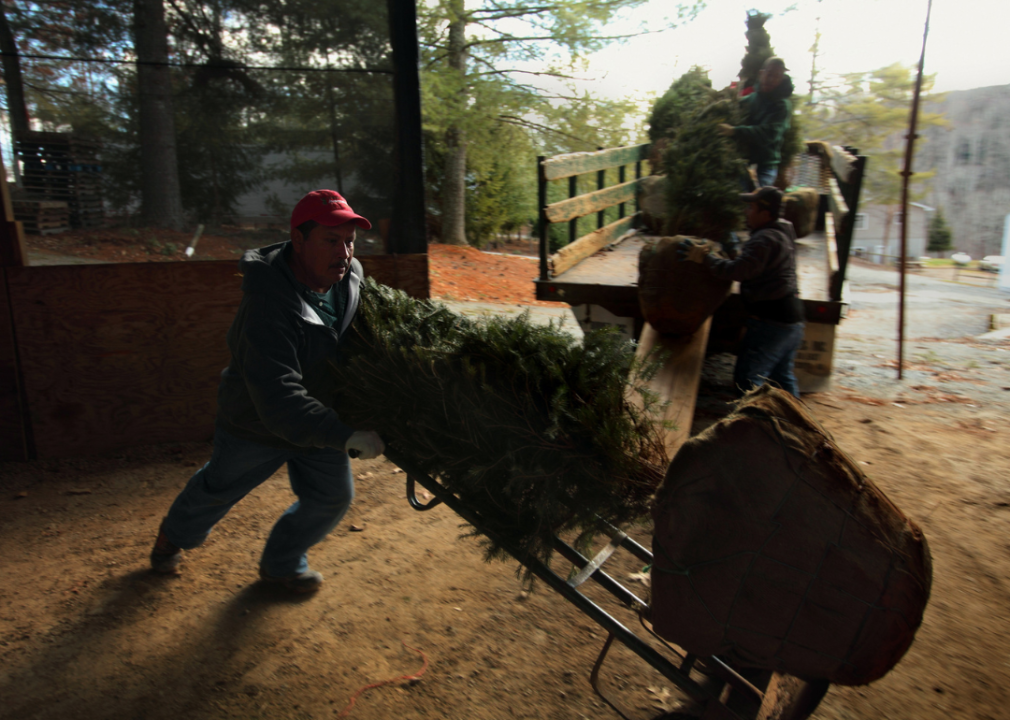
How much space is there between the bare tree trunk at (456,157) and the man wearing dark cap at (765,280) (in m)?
10.8

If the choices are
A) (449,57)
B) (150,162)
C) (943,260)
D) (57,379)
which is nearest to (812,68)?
(449,57)

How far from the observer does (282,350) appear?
2303 mm

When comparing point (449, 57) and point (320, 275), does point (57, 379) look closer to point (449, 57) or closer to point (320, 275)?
point (320, 275)

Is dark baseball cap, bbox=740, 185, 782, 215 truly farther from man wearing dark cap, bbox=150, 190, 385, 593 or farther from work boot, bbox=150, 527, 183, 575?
work boot, bbox=150, 527, 183, 575

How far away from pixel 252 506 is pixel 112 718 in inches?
67.3

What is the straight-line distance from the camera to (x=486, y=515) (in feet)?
6.60

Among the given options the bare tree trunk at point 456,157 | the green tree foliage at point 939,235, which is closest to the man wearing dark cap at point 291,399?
the bare tree trunk at point 456,157

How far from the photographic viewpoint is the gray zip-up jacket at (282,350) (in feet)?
7.38

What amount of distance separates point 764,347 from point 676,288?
35.7 inches

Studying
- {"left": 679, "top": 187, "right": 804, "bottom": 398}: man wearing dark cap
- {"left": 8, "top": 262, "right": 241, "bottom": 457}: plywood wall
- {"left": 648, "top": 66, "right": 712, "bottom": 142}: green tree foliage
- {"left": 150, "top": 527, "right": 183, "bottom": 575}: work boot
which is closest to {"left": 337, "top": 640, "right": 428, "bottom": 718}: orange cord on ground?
{"left": 150, "top": 527, "right": 183, "bottom": 575}: work boot

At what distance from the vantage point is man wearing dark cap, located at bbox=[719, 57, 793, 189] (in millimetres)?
5984

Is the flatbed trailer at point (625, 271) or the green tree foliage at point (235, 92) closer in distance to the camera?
the green tree foliage at point (235, 92)

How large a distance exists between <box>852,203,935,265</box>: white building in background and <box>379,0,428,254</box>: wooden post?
2858 centimetres

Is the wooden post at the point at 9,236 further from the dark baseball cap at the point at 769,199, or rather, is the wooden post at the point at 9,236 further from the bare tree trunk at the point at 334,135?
the dark baseball cap at the point at 769,199
